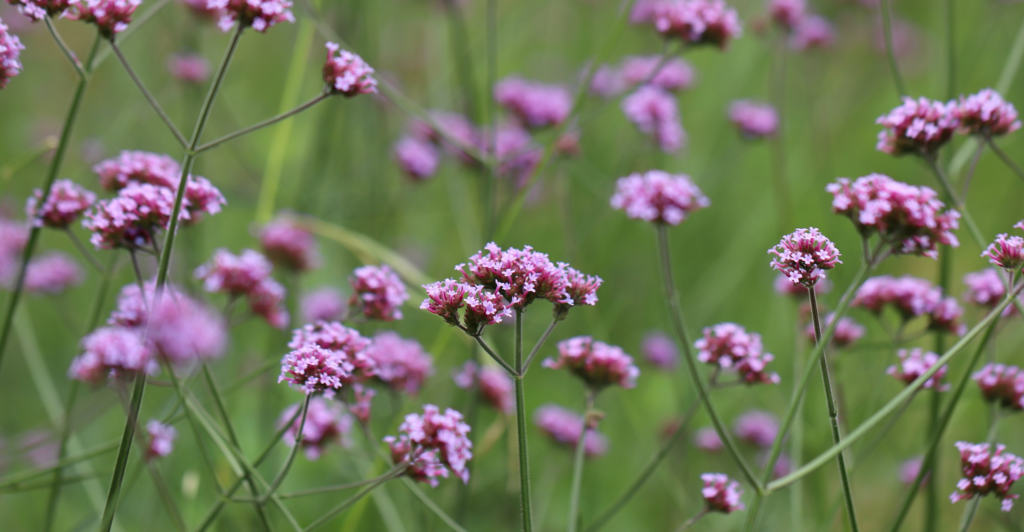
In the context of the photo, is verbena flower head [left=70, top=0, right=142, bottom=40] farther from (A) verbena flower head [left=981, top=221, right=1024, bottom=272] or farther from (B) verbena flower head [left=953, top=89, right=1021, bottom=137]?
(B) verbena flower head [left=953, top=89, right=1021, bottom=137]

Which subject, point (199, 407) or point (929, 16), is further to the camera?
point (929, 16)

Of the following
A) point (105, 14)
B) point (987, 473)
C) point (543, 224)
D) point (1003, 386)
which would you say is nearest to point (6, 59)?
point (105, 14)

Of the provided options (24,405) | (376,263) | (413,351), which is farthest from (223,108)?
(413,351)

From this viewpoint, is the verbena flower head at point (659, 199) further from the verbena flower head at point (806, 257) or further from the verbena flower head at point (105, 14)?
the verbena flower head at point (105, 14)

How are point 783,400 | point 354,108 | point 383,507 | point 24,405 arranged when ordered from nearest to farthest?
point 383,507 < point 783,400 < point 24,405 < point 354,108

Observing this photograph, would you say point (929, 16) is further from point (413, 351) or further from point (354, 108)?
point (413, 351)

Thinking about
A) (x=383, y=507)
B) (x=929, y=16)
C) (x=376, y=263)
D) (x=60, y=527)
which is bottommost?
(x=60, y=527)

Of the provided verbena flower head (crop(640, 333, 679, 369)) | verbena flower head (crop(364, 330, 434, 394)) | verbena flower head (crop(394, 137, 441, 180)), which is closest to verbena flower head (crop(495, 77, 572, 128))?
verbena flower head (crop(394, 137, 441, 180))

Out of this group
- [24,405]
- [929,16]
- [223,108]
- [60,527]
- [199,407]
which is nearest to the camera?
[199,407]
